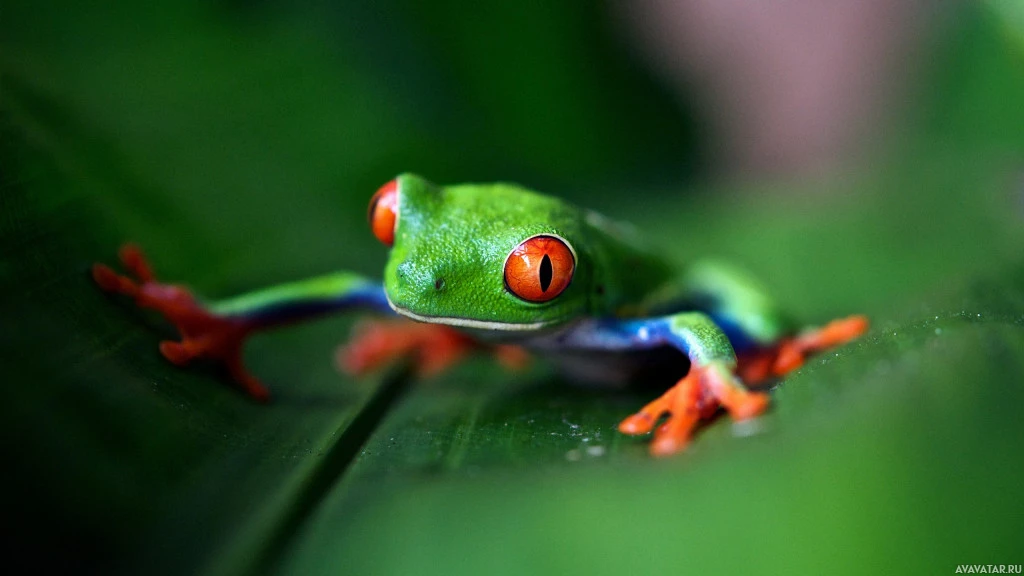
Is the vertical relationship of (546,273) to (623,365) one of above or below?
below

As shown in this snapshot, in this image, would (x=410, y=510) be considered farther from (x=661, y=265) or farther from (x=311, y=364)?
(x=661, y=265)

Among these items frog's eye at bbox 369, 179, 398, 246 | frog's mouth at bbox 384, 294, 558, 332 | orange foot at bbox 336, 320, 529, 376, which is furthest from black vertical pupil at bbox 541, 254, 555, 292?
orange foot at bbox 336, 320, 529, 376

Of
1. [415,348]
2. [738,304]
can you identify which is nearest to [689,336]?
[738,304]

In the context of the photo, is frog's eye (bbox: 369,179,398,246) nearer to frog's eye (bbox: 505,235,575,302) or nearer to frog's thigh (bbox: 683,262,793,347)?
frog's eye (bbox: 505,235,575,302)

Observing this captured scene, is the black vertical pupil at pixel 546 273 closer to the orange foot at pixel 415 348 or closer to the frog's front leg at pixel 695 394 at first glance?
the frog's front leg at pixel 695 394

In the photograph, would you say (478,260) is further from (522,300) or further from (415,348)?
(415,348)
